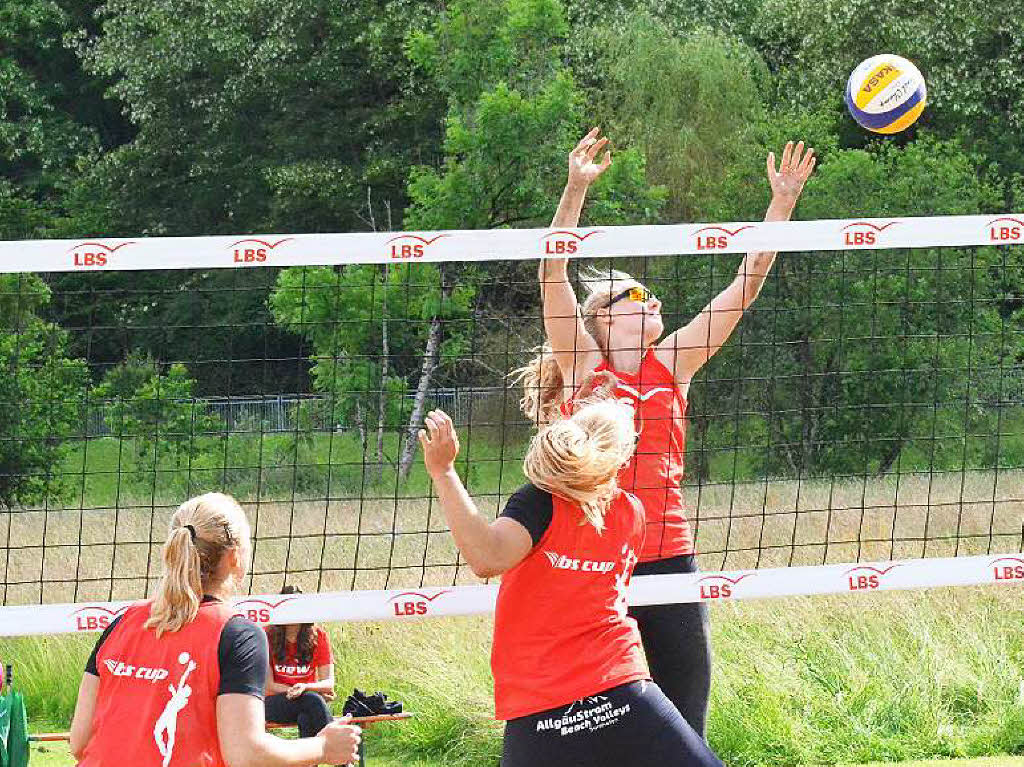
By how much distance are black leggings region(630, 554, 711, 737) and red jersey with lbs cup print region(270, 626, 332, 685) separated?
2715 millimetres

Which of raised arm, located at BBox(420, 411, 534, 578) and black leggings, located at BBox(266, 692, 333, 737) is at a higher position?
raised arm, located at BBox(420, 411, 534, 578)

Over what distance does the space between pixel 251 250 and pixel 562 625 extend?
2.30 meters

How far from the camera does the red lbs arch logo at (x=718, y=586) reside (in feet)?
18.1

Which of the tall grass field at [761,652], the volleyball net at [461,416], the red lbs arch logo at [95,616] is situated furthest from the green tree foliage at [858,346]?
the red lbs arch logo at [95,616]

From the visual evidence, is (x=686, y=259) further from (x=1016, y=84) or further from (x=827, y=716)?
(x=827, y=716)

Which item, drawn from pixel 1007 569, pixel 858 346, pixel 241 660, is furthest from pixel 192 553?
pixel 858 346

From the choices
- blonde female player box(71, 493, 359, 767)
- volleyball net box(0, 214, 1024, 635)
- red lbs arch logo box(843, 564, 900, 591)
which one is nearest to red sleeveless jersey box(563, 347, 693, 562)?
volleyball net box(0, 214, 1024, 635)

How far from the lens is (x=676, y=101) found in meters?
26.8

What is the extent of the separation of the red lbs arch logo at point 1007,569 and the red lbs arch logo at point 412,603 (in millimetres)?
2193

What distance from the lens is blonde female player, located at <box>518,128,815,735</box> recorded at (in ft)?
16.5

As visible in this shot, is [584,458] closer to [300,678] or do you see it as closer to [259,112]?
[300,678]

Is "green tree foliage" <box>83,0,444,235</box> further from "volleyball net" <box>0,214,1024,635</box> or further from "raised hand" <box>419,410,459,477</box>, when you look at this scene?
"raised hand" <box>419,410,459,477</box>

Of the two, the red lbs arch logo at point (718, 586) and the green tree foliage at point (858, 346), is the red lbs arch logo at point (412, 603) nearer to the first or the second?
the red lbs arch logo at point (718, 586)

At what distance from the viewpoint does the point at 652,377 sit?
5293 mm
